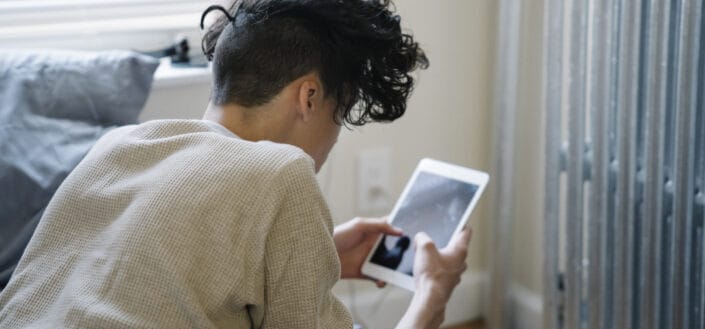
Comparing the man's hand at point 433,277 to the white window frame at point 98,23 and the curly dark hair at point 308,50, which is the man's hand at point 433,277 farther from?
the white window frame at point 98,23

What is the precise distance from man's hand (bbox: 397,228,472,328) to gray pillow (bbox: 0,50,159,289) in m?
0.54

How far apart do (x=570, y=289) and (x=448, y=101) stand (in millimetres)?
538

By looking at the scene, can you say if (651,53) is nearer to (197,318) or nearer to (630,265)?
(630,265)

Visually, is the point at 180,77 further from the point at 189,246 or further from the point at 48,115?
the point at 189,246

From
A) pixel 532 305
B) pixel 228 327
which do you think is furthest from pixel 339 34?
pixel 532 305

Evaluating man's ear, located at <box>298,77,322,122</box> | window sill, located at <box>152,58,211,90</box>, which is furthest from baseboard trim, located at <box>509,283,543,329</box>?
man's ear, located at <box>298,77,322,122</box>

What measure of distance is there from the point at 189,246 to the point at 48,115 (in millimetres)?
663

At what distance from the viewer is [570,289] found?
1757mm

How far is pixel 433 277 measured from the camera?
1.29m

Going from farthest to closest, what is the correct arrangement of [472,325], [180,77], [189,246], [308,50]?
[472,325] < [180,77] < [308,50] < [189,246]

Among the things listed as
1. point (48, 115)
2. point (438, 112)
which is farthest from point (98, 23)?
point (438, 112)

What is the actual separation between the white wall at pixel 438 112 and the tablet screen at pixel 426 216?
1.83 feet

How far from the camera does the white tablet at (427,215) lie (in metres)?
1.41

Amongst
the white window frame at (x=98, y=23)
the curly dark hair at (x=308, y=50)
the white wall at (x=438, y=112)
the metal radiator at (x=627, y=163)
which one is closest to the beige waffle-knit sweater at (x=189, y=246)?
the curly dark hair at (x=308, y=50)
